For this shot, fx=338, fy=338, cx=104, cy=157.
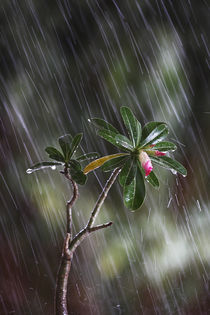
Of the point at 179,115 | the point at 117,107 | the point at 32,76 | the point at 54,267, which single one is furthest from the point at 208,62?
the point at 54,267

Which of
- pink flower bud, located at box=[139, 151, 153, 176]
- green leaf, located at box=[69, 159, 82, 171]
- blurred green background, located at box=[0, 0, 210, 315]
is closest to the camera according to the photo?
pink flower bud, located at box=[139, 151, 153, 176]

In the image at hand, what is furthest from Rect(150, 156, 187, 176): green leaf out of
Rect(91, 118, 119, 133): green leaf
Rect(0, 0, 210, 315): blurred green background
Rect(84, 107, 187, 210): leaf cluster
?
Rect(0, 0, 210, 315): blurred green background

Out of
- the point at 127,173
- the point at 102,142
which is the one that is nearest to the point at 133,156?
the point at 127,173

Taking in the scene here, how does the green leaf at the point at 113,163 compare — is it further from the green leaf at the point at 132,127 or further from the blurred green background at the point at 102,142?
the blurred green background at the point at 102,142

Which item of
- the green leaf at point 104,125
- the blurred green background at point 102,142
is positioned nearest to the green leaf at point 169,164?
the green leaf at point 104,125

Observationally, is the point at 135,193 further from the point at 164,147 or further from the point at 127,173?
the point at 164,147

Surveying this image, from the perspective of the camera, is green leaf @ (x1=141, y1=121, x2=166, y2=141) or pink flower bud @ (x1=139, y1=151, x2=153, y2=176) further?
green leaf @ (x1=141, y1=121, x2=166, y2=141)

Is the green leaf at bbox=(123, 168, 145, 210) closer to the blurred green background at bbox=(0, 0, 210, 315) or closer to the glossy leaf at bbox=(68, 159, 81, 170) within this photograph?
the glossy leaf at bbox=(68, 159, 81, 170)
